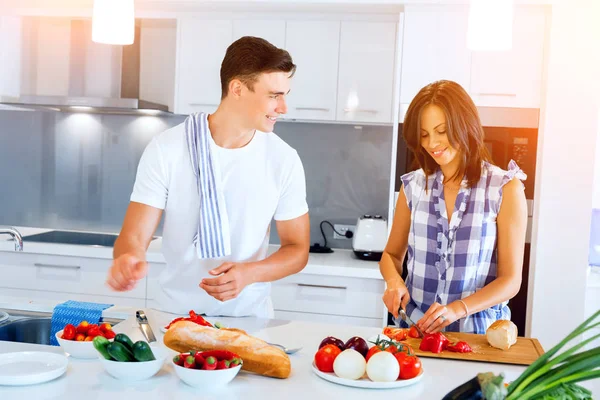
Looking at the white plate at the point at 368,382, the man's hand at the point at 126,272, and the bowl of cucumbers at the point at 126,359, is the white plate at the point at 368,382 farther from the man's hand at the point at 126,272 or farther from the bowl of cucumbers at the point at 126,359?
the man's hand at the point at 126,272

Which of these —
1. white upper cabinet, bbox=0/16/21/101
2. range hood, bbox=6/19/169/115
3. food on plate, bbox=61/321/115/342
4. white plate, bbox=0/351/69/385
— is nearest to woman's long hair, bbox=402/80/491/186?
food on plate, bbox=61/321/115/342

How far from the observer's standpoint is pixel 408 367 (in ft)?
4.83

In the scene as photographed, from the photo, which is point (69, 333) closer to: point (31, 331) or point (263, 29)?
point (31, 331)

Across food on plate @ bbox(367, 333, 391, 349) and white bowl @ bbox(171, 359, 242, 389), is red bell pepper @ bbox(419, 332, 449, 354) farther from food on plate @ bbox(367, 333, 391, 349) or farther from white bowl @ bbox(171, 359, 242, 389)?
white bowl @ bbox(171, 359, 242, 389)

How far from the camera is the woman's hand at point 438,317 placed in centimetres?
180

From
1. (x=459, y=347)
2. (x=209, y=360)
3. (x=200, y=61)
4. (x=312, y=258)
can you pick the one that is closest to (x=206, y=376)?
(x=209, y=360)

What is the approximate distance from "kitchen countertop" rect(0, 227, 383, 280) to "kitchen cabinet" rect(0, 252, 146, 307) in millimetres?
38

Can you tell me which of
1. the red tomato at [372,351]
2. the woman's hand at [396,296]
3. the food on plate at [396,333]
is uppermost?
the woman's hand at [396,296]

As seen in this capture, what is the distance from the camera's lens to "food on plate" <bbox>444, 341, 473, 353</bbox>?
1723 millimetres

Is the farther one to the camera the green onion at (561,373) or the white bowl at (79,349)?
the white bowl at (79,349)

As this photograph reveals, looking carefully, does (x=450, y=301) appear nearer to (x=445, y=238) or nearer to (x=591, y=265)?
(x=445, y=238)

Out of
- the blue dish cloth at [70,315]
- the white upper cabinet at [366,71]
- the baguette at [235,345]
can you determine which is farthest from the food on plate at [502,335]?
the white upper cabinet at [366,71]

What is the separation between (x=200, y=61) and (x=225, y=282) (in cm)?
209

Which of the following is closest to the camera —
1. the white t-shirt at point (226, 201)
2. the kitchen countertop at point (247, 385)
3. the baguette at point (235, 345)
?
the kitchen countertop at point (247, 385)
